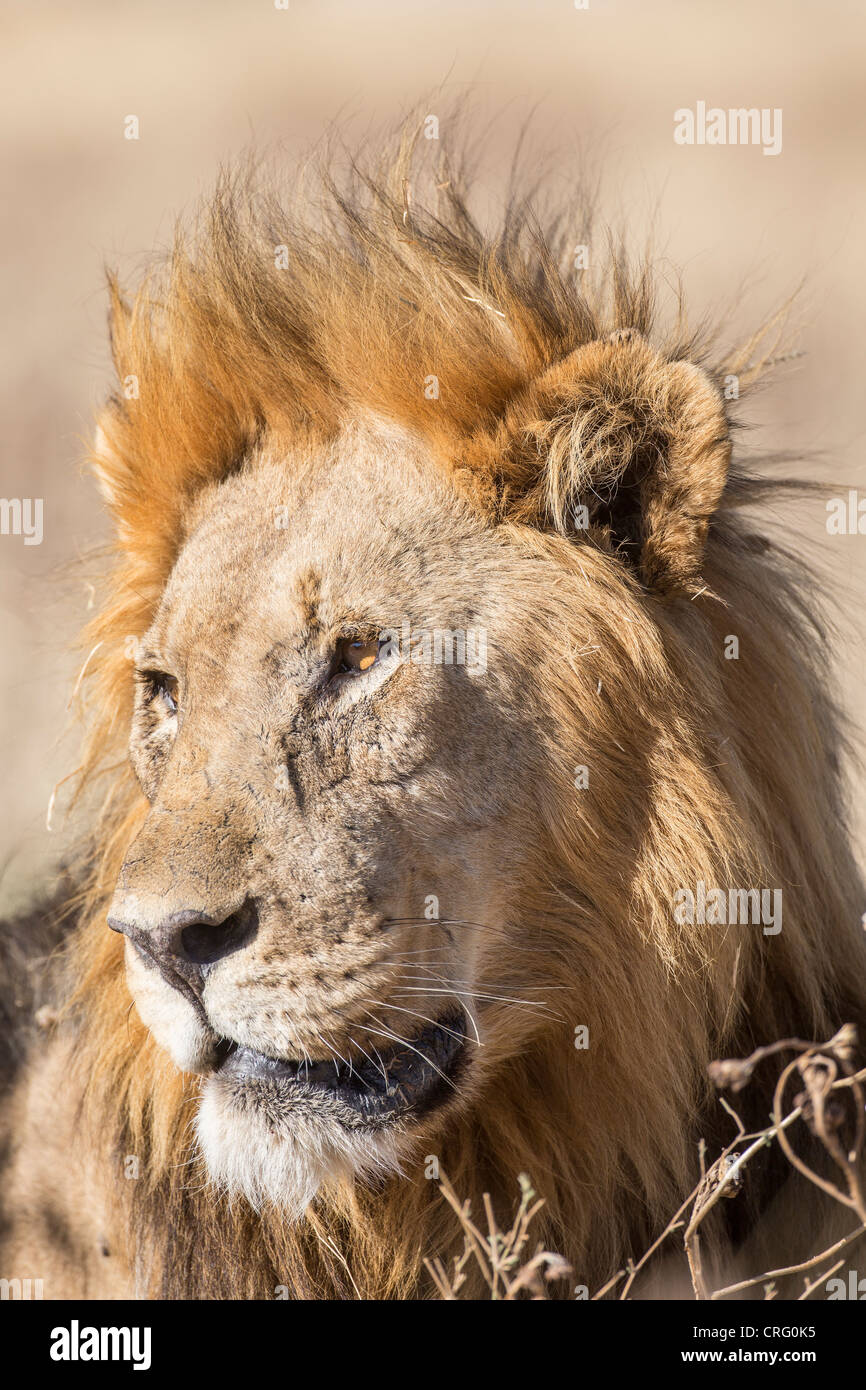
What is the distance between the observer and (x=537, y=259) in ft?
11.2

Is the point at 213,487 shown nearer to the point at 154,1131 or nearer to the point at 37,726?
the point at 154,1131

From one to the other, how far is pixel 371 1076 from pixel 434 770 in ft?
2.02

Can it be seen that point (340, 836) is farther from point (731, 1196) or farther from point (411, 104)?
point (411, 104)

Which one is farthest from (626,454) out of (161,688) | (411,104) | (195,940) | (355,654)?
(411,104)

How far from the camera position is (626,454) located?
3090mm

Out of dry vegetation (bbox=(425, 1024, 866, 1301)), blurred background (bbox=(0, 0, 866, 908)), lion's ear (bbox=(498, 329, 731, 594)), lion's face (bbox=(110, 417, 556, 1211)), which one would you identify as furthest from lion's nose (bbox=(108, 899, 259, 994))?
blurred background (bbox=(0, 0, 866, 908))

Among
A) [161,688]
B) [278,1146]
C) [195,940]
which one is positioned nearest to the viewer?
[195,940]

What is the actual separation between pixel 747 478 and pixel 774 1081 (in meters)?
1.37

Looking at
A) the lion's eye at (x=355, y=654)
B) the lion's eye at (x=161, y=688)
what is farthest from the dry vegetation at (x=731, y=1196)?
the lion's eye at (x=161, y=688)

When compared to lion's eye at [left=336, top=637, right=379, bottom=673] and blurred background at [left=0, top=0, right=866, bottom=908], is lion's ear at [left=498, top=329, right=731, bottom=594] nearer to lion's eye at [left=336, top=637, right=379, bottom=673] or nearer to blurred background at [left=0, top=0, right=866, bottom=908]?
lion's eye at [left=336, top=637, right=379, bottom=673]

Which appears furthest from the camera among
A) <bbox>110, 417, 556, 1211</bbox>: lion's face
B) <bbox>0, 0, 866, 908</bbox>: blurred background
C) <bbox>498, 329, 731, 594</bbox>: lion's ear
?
<bbox>0, 0, 866, 908</bbox>: blurred background

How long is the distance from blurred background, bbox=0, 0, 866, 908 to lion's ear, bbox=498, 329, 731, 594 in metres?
8.68

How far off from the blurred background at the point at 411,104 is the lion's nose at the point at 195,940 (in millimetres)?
9324

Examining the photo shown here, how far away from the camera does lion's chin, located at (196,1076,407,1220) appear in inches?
112
